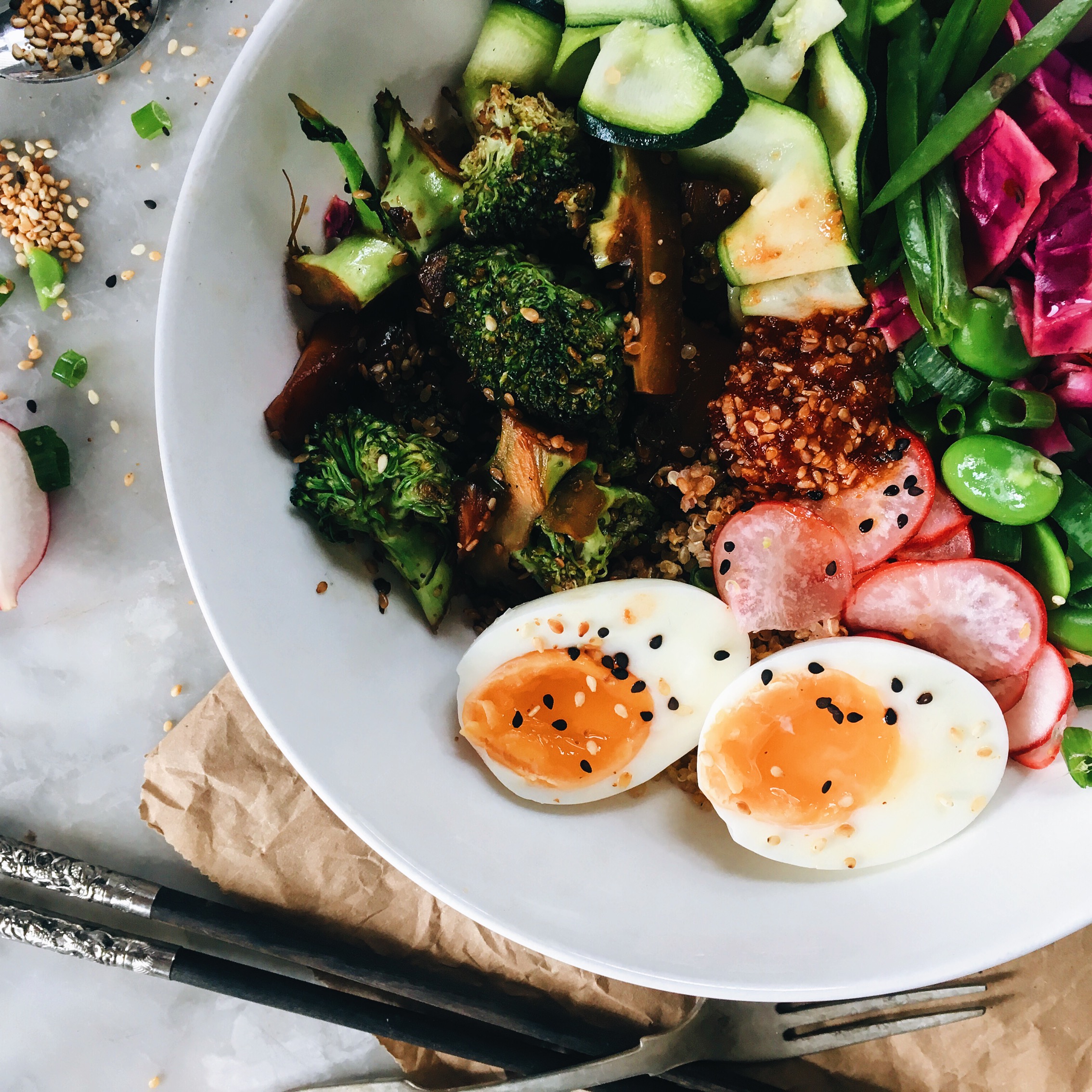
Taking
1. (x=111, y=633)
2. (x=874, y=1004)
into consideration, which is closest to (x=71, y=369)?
(x=111, y=633)

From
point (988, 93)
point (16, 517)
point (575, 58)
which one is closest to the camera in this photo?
point (988, 93)

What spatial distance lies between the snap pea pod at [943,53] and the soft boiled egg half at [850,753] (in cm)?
90

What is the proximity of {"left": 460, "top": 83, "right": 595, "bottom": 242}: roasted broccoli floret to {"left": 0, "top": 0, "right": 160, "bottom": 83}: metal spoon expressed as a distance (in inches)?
38.9

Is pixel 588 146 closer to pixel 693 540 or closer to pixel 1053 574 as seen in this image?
pixel 693 540

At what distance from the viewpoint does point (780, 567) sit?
1525mm

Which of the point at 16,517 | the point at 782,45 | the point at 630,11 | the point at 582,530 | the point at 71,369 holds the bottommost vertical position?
the point at 582,530

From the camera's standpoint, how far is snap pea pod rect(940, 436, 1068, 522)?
55.1 inches

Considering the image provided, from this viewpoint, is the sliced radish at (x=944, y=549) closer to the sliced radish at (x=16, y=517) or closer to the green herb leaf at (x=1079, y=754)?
the green herb leaf at (x=1079, y=754)

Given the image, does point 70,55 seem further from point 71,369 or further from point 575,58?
point 575,58

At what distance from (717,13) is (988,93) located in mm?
422

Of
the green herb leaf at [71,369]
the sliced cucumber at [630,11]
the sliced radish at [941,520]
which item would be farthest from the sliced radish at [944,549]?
the green herb leaf at [71,369]

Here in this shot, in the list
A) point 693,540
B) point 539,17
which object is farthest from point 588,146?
point 693,540

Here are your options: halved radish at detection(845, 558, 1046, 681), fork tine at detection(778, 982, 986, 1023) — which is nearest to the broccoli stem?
halved radish at detection(845, 558, 1046, 681)

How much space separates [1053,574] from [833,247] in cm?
→ 69
